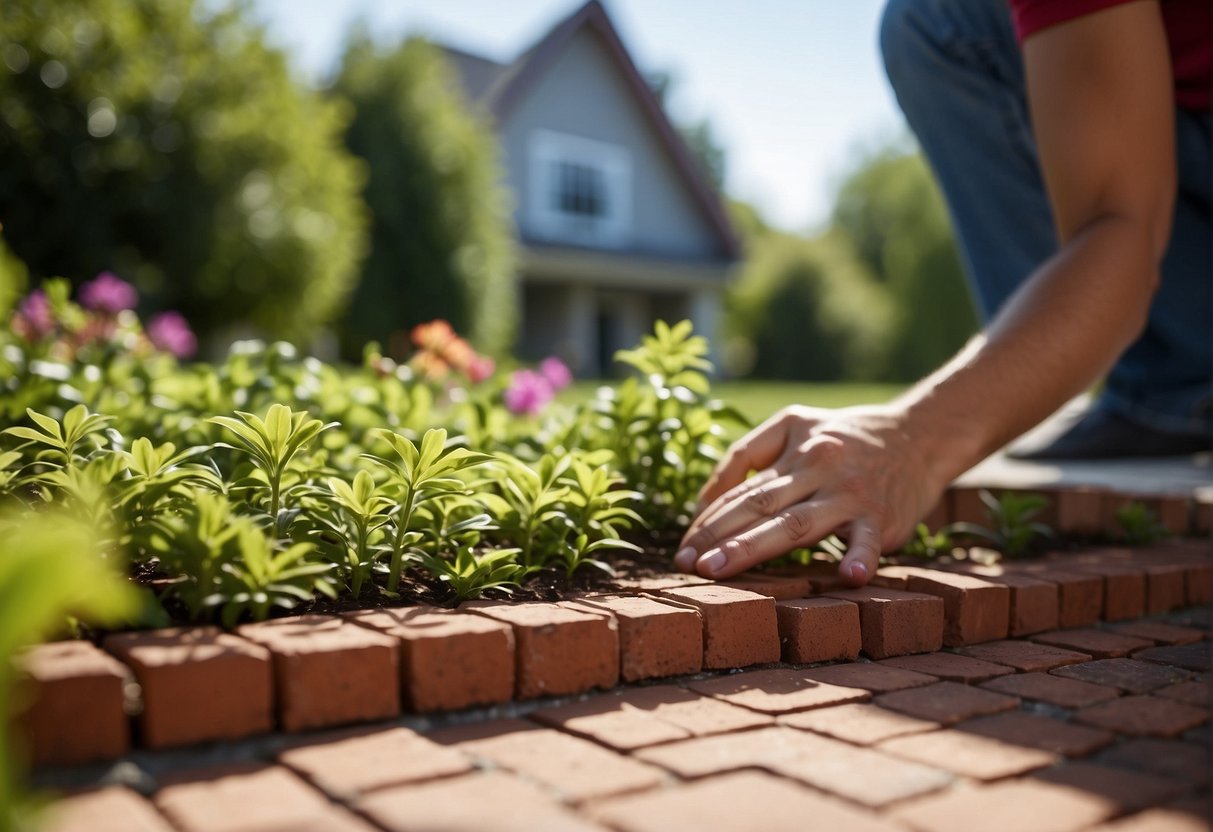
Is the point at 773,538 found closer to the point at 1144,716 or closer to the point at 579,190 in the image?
the point at 1144,716

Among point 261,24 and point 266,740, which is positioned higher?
point 261,24

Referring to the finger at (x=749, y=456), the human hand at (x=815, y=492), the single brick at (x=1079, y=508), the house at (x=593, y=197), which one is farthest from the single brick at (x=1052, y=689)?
the house at (x=593, y=197)

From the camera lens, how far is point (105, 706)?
1.26 metres

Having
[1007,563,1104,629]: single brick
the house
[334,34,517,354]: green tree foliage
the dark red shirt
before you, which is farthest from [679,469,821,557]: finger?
the house

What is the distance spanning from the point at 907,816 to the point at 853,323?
26.1 m

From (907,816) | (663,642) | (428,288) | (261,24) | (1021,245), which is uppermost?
(261,24)

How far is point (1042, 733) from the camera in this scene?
4.82 feet

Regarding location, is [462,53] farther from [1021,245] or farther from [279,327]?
[1021,245]

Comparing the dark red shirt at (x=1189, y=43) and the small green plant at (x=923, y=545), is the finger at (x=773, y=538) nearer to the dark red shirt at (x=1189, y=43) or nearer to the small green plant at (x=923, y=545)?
the small green plant at (x=923, y=545)

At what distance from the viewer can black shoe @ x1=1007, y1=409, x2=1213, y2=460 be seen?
3.94 meters

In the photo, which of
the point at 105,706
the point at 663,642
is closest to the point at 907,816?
the point at 663,642

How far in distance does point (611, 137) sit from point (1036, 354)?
1890cm

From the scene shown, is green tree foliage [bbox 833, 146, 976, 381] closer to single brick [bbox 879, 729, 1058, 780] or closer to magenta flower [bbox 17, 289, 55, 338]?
magenta flower [bbox 17, 289, 55, 338]

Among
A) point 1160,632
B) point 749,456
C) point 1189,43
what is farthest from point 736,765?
point 1189,43
